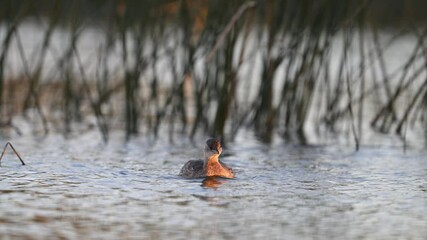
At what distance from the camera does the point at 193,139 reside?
7727 millimetres

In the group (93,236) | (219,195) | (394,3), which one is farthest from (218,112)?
(394,3)

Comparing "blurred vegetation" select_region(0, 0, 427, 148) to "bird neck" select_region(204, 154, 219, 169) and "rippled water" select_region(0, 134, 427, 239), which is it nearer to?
"rippled water" select_region(0, 134, 427, 239)

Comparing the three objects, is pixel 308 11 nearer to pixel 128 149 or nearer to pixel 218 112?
pixel 218 112

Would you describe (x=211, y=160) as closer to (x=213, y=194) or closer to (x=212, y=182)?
(x=212, y=182)

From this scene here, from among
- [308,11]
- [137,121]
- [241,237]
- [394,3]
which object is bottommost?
[241,237]

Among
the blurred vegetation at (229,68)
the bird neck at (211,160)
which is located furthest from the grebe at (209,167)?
the blurred vegetation at (229,68)

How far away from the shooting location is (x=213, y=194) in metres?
5.32

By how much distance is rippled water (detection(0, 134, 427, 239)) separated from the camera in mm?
4445

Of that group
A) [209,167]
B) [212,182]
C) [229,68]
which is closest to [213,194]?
[212,182]

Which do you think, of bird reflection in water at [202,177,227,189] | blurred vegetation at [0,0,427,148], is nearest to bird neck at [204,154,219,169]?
bird reflection in water at [202,177,227,189]

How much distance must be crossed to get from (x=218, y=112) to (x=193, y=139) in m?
0.50

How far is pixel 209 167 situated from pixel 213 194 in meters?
0.61

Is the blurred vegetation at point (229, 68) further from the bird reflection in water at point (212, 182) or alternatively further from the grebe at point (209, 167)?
the bird reflection in water at point (212, 182)

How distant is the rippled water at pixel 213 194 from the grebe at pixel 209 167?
0.09 m
